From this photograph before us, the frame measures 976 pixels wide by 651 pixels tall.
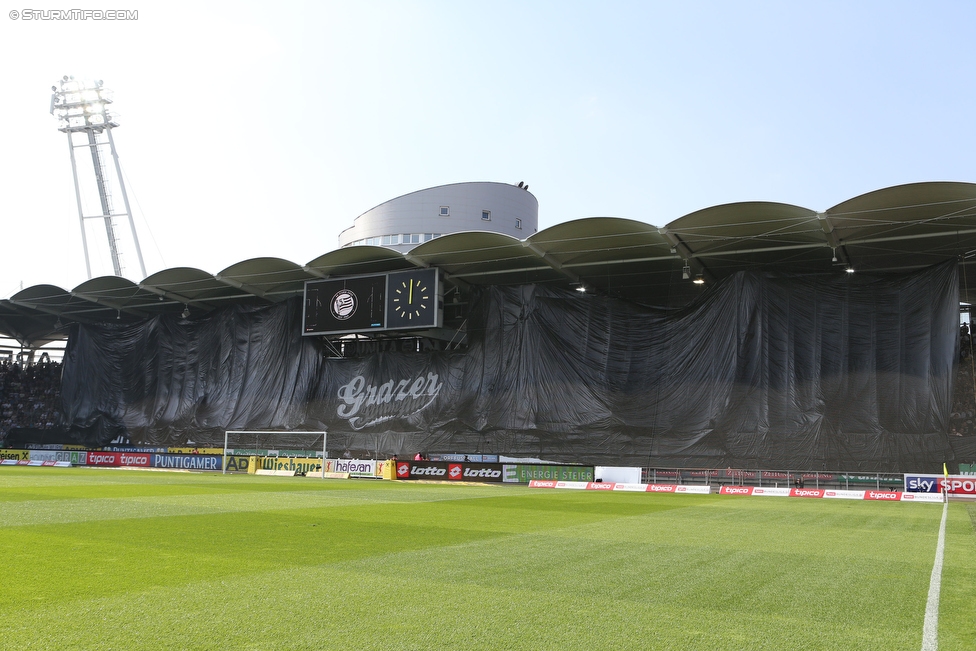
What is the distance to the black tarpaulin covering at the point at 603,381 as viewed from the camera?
2983 cm

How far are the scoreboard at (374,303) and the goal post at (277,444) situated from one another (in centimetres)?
588

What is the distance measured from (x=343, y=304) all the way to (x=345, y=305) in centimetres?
14

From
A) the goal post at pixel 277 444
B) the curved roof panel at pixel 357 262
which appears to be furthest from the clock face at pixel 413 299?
the goal post at pixel 277 444

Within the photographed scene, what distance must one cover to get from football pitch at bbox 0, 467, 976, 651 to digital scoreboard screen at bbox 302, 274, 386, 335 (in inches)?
1023

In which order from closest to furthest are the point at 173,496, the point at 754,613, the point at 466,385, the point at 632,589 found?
the point at 754,613 < the point at 632,589 < the point at 173,496 < the point at 466,385

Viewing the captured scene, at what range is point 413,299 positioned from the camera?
37.3 m

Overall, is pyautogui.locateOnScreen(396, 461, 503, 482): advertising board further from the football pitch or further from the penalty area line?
the penalty area line

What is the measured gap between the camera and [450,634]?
4.55 meters

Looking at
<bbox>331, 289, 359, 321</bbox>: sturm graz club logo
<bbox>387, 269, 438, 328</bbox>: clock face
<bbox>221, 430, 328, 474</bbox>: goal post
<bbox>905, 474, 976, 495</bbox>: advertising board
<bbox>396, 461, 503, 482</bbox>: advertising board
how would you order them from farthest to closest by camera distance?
<bbox>221, 430, 328, 474</bbox>: goal post → <bbox>331, 289, 359, 321</bbox>: sturm graz club logo → <bbox>387, 269, 438, 328</bbox>: clock face → <bbox>396, 461, 503, 482</bbox>: advertising board → <bbox>905, 474, 976, 495</bbox>: advertising board

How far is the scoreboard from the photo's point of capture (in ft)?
122

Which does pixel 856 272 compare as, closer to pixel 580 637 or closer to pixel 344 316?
pixel 344 316

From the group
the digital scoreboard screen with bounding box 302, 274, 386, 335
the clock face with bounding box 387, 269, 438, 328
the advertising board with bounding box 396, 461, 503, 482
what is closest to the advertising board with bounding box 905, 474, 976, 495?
the advertising board with bounding box 396, 461, 503, 482

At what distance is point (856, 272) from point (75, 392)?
44.1 meters

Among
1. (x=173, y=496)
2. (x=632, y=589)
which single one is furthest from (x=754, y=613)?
(x=173, y=496)
